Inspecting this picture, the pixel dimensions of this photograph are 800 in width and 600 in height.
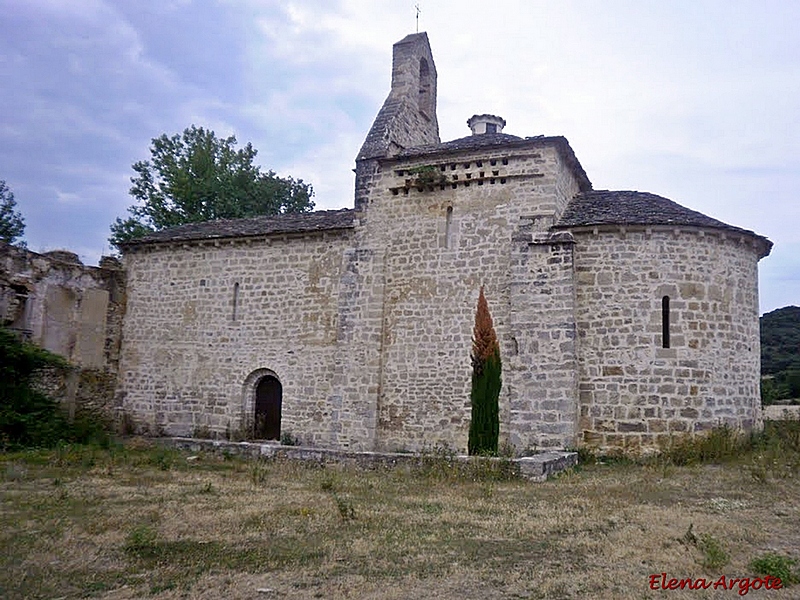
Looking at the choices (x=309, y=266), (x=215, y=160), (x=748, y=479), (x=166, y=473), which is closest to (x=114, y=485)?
(x=166, y=473)

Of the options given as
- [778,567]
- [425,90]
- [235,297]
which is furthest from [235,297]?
[778,567]

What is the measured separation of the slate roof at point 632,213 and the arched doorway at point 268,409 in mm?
8414

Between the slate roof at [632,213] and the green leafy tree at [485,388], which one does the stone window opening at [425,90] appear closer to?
the slate roof at [632,213]

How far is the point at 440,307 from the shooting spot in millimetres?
16266

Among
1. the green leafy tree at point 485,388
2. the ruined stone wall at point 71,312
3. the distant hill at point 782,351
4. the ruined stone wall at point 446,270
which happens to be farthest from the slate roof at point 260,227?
the distant hill at point 782,351

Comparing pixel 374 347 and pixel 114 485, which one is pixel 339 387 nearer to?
pixel 374 347

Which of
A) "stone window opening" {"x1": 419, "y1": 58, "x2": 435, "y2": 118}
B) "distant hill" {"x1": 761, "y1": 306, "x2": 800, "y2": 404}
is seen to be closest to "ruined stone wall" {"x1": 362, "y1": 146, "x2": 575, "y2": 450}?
"stone window opening" {"x1": 419, "y1": 58, "x2": 435, "y2": 118}

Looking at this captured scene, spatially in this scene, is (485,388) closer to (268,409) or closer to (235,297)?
(268,409)

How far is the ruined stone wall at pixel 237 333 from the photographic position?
56.7 ft

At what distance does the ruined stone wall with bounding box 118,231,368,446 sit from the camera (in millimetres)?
17297

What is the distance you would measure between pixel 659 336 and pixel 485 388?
375 centimetres

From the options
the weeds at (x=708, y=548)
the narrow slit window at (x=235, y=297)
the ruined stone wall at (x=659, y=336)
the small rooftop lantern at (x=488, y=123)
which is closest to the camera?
the weeds at (x=708, y=548)

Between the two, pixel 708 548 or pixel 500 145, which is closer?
pixel 708 548

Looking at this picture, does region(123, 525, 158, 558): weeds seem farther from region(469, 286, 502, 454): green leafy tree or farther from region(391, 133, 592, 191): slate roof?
region(391, 133, 592, 191): slate roof
